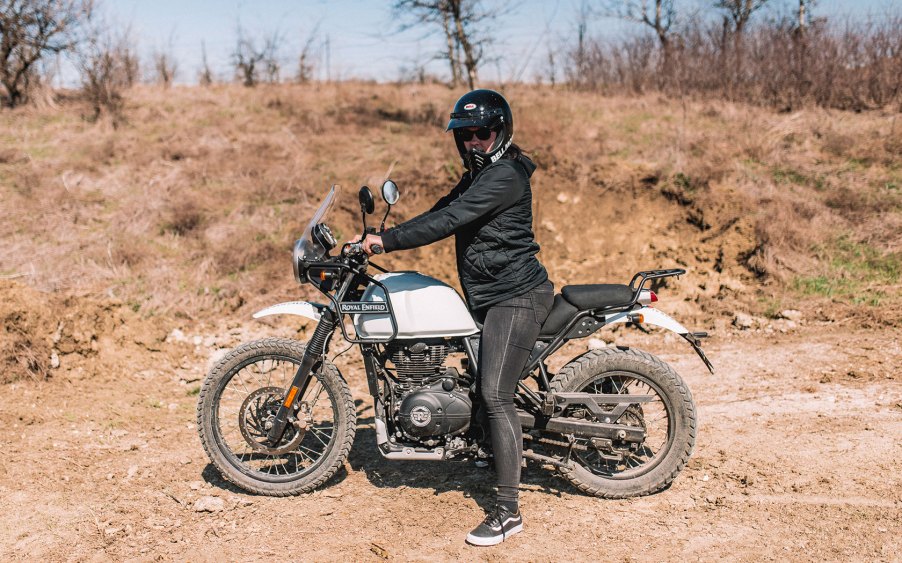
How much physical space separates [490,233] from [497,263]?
185 millimetres

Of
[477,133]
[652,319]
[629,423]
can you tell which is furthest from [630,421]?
[477,133]

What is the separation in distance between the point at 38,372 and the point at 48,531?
9.60 ft

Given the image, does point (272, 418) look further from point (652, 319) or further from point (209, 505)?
point (652, 319)

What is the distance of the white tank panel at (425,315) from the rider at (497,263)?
0.13 meters

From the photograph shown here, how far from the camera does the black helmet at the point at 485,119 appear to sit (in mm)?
4031

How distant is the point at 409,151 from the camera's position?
12.1 metres

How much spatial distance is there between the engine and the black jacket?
47 centimetres

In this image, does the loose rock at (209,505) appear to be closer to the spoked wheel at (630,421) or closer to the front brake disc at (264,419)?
the front brake disc at (264,419)

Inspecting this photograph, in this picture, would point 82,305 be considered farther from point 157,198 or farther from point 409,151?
point 409,151

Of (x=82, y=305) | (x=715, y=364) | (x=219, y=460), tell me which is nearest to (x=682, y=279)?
(x=715, y=364)

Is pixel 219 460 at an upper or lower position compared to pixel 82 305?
lower

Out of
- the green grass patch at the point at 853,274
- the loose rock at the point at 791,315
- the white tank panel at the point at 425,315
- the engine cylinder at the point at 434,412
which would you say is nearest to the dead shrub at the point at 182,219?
the white tank panel at the point at 425,315


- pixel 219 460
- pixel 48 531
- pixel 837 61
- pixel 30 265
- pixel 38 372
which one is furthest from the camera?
pixel 837 61

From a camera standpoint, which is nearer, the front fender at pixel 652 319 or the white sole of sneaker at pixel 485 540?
the white sole of sneaker at pixel 485 540
